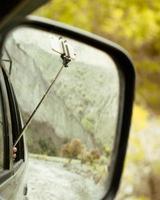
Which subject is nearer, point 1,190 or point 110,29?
point 1,190

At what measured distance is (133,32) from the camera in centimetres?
660

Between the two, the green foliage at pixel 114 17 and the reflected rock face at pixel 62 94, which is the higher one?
the green foliage at pixel 114 17

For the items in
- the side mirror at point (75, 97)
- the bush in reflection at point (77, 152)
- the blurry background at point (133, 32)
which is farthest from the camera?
the blurry background at point (133, 32)

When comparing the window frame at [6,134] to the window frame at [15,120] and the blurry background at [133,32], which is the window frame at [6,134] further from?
the blurry background at [133,32]

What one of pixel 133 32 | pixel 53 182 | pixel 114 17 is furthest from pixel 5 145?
pixel 133 32

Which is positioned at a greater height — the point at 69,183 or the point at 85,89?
the point at 85,89

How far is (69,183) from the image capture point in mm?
1224

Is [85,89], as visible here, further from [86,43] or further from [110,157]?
[110,157]

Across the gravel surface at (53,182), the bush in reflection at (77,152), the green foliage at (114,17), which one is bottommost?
the gravel surface at (53,182)

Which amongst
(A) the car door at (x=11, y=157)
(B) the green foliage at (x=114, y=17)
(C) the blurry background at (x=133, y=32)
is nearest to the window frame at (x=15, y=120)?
(A) the car door at (x=11, y=157)

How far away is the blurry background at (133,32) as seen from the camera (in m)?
5.89

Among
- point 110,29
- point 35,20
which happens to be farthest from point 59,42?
point 110,29

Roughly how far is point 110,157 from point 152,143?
5.37m

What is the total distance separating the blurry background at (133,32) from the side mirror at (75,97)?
161 inches
